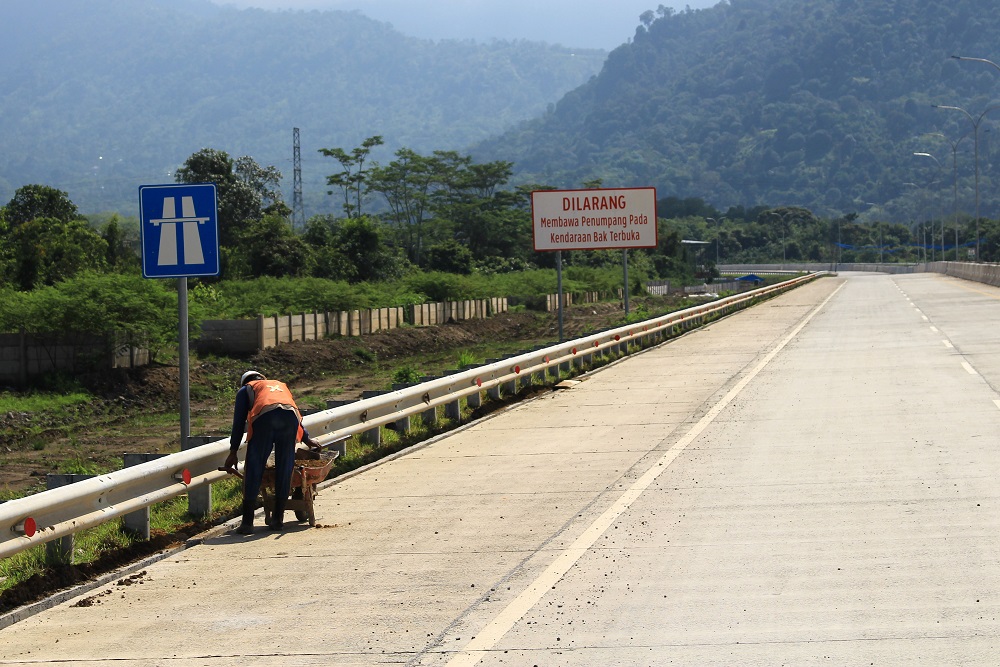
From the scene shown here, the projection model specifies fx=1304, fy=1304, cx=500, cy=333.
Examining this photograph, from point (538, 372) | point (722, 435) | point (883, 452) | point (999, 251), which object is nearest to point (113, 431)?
point (538, 372)

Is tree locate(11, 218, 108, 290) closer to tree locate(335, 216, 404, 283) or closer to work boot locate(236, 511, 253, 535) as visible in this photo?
tree locate(335, 216, 404, 283)

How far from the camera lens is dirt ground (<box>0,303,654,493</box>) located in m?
22.5

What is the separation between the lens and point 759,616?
7.22 m

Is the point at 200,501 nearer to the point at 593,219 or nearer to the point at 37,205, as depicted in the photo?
the point at 593,219

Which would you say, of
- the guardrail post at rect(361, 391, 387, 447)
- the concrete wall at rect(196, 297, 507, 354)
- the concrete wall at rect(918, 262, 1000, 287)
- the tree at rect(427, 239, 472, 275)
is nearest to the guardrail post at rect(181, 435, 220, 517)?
the guardrail post at rect(361, 391, 387, 447)

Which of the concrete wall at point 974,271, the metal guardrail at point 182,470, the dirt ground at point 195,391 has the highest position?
the concrete wall at point 974,271

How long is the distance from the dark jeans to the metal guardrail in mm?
616

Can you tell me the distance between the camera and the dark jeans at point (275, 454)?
10398mm

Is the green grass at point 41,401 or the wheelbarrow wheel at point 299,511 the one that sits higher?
the wheelbarrow wheel at point 299,511

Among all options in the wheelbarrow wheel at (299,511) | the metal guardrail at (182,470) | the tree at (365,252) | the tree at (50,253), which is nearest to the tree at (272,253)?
the tree at (365,252)

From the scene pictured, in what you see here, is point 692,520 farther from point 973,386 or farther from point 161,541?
point 973,386

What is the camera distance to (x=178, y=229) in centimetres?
1151

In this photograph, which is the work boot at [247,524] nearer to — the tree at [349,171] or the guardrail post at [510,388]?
the guardrail post at [510,388]

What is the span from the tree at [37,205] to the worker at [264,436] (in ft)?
210
